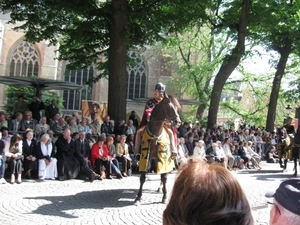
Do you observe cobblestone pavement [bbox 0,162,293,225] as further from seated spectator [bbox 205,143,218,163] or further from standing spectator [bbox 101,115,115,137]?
seated spectator [bbox 205,143,218,163]

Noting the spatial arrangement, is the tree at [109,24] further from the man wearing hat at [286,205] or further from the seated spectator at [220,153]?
the man wearing hat at [286,205]

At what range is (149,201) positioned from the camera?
8984mm

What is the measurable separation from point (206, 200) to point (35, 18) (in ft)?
Answer: 59.9

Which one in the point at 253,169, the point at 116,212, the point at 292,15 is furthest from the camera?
the point at 292,15

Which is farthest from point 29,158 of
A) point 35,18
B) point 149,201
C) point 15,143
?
point 35,18

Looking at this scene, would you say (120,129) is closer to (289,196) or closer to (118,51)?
(118,51)

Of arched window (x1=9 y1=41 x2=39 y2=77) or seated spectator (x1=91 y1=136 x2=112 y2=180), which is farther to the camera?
arched window (x1=9 y1=41 x2=39 y2=77)

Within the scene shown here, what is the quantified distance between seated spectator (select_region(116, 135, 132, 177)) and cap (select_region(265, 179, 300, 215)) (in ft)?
40.2

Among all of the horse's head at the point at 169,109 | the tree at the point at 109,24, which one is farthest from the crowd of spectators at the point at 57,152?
the horse's head at the point at 169,109

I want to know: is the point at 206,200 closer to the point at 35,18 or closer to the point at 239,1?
the point at 35,18

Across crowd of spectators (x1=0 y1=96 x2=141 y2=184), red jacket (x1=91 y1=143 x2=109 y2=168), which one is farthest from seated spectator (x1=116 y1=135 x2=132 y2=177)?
red jacket (x1=91 y1=143 x2=109 y2=168)

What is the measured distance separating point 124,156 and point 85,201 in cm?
518

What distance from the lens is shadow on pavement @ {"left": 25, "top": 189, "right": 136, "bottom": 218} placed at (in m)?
7.85

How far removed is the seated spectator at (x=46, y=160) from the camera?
12.0 meters
